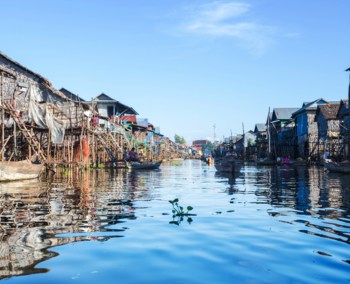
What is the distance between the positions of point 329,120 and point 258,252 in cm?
3315

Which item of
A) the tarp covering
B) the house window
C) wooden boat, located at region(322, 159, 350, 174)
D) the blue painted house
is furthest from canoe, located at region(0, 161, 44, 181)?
the blue painted house

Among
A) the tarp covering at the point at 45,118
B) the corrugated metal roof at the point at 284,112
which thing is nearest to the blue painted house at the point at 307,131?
the corrugated metal roof at the point at 284,112

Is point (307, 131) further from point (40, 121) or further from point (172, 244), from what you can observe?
point (172, 244)

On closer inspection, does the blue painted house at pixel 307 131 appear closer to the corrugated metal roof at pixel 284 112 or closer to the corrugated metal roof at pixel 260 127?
the corrugated metal roof at pixel 284 112

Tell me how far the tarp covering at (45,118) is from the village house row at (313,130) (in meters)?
19.5

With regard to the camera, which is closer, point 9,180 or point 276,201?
point 276,201

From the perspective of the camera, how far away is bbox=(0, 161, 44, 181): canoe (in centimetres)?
1352

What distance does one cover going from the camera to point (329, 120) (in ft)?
111

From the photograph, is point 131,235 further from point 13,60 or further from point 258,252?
point 13,60

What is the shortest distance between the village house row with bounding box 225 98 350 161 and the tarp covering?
770 inches

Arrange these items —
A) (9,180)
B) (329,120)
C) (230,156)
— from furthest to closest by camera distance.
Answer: (329,120) < (230,156) < (9,180)

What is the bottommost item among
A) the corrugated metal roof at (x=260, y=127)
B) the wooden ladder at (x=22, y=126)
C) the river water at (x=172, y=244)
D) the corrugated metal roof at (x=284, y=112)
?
the river water at (x=172, y=244)

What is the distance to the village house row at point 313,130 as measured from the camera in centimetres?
2991

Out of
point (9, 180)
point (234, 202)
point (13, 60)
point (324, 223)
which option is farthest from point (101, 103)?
point (324, 223)
